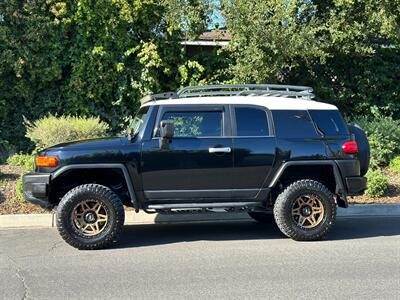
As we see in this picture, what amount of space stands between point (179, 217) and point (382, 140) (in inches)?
252

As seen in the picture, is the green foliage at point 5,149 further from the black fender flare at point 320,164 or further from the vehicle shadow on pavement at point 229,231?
the black fender flare at point 320,164

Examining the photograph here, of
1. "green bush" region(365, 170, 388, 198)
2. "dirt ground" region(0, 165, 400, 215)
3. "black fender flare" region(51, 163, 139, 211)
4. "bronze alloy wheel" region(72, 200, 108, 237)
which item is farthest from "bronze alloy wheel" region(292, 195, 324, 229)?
"green bush" region(365, 170, 388, 198)

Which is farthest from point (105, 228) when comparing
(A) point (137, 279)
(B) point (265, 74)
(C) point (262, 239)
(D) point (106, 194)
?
(B) point (265, 74)

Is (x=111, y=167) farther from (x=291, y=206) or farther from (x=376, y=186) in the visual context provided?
(x=376, y=186)

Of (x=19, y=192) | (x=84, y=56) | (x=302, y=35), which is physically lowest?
(x=19, y=192)

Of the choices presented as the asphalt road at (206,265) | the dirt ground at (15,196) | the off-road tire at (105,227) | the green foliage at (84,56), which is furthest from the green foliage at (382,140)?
the off-road tire at (105,227)

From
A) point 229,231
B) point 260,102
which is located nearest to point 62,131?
point 229,231

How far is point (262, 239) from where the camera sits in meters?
7.81

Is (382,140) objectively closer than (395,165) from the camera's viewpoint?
No

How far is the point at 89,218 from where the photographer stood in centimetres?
708

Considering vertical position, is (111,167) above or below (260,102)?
below

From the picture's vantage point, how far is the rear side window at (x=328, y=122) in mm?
7680

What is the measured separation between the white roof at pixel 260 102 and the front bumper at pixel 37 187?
70.9 inches

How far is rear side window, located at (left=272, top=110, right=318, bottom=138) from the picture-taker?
7566 mm
